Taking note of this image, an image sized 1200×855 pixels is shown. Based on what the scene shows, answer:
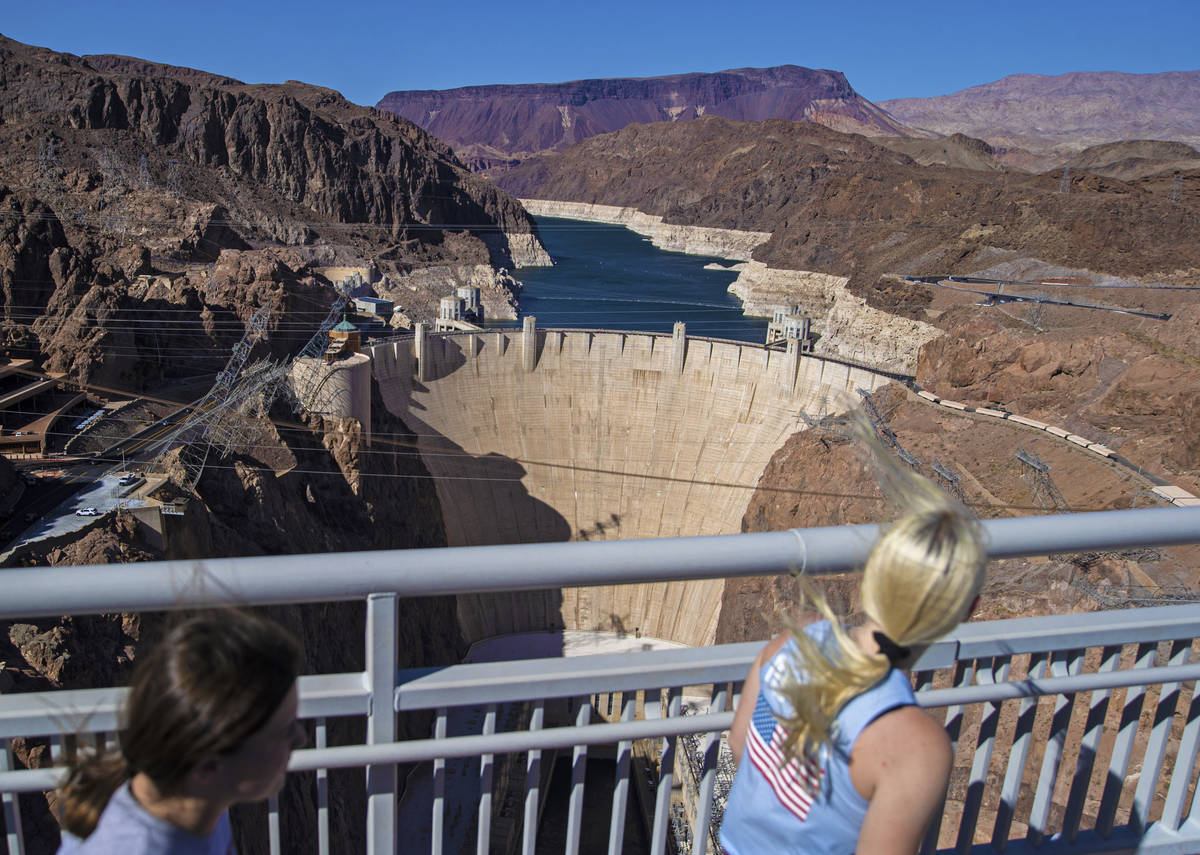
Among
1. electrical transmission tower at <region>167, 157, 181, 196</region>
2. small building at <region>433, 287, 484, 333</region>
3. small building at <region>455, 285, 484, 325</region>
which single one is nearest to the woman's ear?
small building at <region>433, 287, 484, 333</region>

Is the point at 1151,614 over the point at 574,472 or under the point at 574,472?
over

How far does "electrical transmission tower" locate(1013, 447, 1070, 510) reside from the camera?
1959cm

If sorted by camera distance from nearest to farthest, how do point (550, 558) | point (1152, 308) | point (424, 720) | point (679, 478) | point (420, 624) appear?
point (550, 558) < point (424, 720) < point (420, 624) < point (679, 478) < point (1152, 308)

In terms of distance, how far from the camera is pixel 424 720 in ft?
52.2

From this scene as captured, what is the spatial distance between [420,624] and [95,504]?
323 inches

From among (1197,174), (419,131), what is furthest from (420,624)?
(419,131)

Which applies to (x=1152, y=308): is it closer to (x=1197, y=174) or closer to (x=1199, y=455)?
(x=1199, y=455)

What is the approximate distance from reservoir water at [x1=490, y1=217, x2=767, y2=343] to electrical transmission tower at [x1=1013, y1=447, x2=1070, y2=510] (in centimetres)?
3470

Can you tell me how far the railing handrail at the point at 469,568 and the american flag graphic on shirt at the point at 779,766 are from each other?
13.4 inches

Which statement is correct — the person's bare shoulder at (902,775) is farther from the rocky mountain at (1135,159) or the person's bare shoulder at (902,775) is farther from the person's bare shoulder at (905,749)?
the rocky mountain at (1135,159)

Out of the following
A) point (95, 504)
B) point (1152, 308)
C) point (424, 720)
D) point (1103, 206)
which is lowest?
point (424, 720)

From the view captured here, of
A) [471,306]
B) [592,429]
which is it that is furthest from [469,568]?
[471,306]

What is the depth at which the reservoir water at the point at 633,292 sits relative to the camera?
6144 cm

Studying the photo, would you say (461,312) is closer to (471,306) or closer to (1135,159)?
(471,306)
